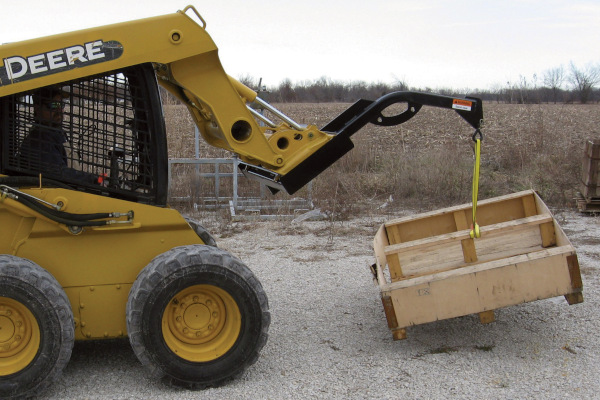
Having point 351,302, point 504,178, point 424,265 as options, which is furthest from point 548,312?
point 504,178

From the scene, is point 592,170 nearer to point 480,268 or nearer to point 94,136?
point 480,268

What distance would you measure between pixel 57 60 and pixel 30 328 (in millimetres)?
1605

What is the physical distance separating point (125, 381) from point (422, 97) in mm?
2766

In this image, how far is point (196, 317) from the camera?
4387mm

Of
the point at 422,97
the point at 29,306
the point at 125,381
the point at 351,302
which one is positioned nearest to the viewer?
the point at 29,306

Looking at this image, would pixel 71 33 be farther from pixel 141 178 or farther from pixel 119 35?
pixel 141 178

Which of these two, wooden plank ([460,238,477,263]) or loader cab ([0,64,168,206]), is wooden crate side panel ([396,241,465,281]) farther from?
loader cab ([0,64,168,206])

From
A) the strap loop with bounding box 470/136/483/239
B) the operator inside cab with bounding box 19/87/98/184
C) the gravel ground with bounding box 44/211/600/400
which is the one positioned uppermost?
the operator inside cab with bounding box 19/87/98/184

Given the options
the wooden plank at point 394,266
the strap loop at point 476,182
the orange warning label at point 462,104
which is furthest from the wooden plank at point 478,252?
the orange warning label at point 462,104

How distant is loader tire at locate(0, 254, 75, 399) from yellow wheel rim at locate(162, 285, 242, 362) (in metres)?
0.63

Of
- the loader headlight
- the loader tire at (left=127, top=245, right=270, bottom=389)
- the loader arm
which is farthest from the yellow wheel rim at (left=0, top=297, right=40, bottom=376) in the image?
the loader headlight

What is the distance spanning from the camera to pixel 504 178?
44.5 ft

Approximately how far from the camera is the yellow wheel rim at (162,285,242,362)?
171 inches

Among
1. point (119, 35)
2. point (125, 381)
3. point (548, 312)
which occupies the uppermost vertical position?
point (119, 35)
